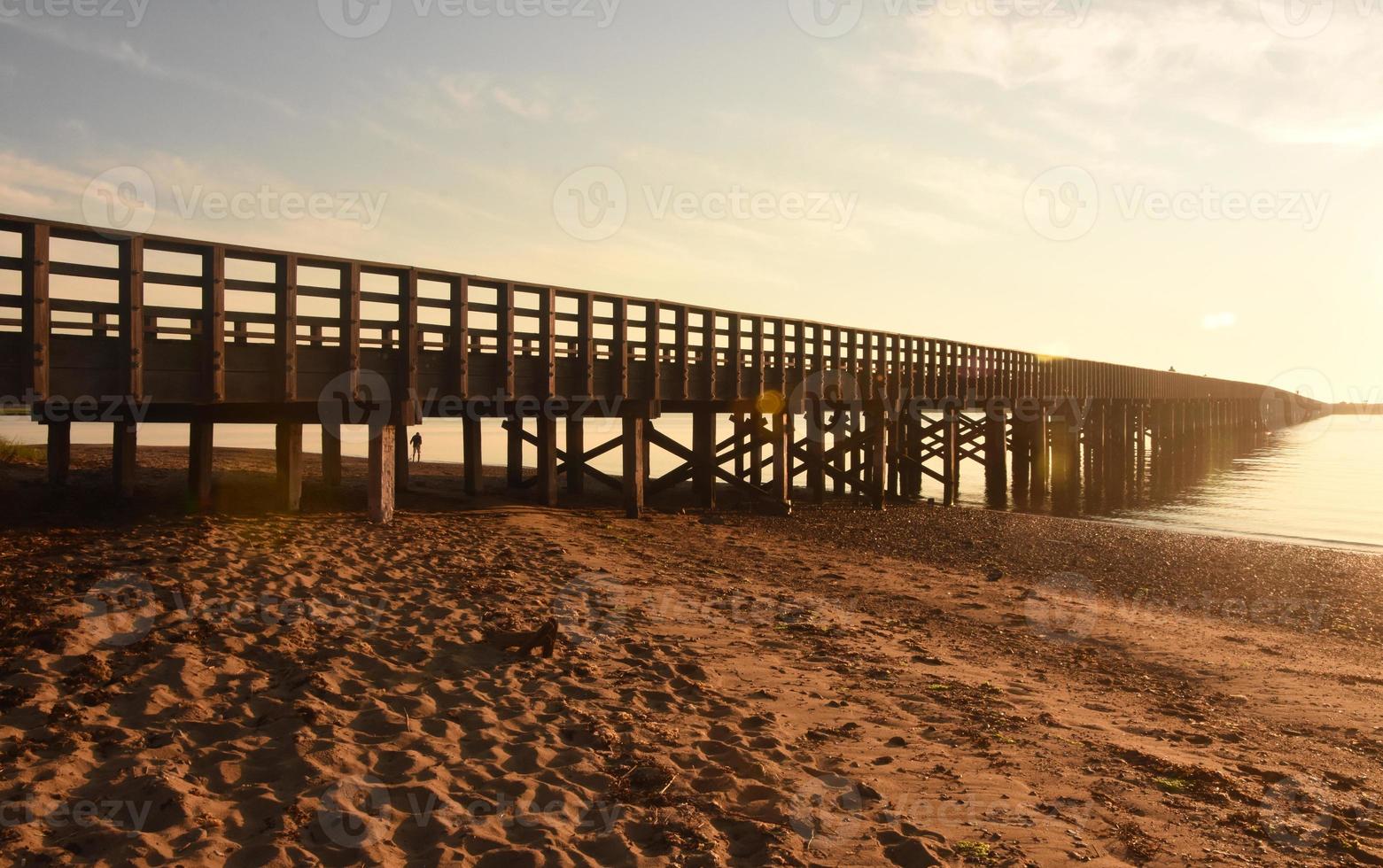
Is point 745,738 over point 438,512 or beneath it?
beneath

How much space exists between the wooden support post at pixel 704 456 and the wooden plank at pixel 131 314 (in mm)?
10627

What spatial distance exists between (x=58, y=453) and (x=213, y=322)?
5213mm

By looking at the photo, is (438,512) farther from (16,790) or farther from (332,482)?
(16,790)

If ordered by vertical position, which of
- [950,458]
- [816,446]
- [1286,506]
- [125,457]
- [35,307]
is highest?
[35,307]

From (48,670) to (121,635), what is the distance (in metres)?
0.70

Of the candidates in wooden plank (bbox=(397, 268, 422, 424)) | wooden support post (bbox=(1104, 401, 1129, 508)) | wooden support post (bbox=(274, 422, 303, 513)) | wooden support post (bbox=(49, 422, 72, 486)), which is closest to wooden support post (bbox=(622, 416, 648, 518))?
wooden plank (bbox=(397, 268, 422, 424))

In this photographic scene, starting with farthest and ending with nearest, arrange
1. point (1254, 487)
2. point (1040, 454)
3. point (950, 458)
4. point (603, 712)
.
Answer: point (1254, 487)
point (1040, 454)
point (950, 458)
point (603, 712)

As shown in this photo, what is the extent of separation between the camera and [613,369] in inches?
615

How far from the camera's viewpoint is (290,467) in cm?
1262

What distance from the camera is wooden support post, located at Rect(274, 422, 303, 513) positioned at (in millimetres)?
12422

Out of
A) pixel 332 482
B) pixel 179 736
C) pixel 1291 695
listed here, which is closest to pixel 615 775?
pixel 179 736

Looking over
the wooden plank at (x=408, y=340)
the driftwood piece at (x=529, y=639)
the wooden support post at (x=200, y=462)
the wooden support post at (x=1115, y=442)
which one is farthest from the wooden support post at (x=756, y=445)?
the wooden support post at (x=1115, y=442)

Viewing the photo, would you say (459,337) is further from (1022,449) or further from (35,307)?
(1022,449)

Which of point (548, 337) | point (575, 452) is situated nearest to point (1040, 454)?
point (575, 452)
